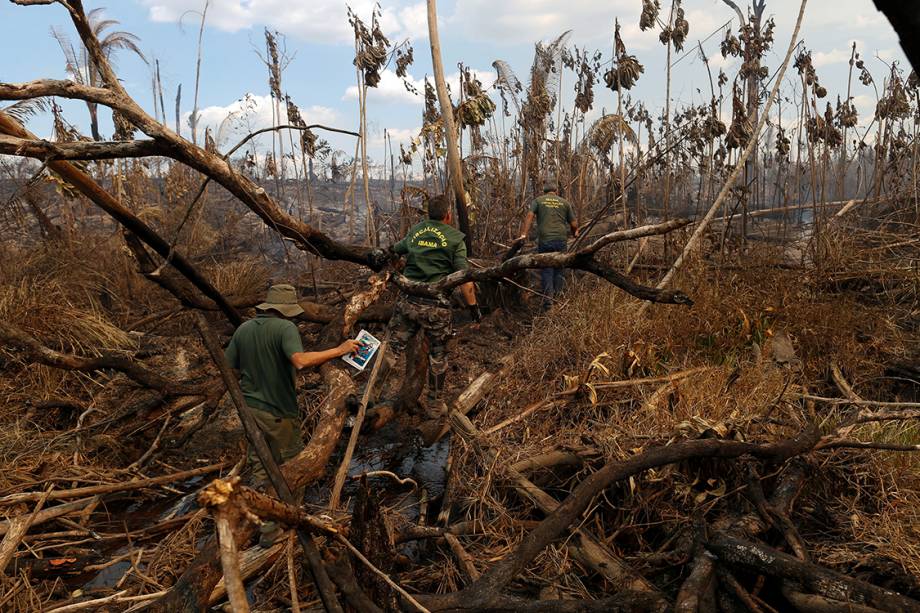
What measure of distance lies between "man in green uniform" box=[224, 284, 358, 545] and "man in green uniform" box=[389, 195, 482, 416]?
4.43 feet

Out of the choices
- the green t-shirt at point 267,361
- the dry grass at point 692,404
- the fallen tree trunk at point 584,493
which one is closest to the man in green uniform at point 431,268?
the dry grass at point 692,404

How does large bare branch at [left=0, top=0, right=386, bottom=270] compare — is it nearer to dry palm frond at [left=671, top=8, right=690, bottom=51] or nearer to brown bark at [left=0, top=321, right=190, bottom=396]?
brown bark at [left=0, top=321, right=190, bottom=396]

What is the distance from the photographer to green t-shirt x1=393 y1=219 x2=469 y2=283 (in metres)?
4.92

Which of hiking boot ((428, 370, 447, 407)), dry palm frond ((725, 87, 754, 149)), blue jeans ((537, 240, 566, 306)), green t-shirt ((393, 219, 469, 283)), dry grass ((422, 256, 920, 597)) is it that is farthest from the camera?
blue jeans ((537, 240, 566, 306))

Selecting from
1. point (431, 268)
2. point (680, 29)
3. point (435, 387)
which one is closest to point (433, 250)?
point (431, 268)

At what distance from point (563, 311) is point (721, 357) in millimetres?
1430

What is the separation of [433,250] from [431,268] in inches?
6.4

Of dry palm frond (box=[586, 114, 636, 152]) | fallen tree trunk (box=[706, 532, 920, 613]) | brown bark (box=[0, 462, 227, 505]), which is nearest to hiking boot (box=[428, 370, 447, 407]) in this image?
brown bark (box=[0, 462, 227, 505])

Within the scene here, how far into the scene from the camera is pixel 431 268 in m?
5.00

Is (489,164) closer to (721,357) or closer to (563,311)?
(563,311)

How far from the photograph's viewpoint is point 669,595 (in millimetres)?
2451

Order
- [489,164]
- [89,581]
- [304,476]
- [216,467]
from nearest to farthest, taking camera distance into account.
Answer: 1. [304,476]
2. [89,581]
3. [216,467]
4. [489,164]

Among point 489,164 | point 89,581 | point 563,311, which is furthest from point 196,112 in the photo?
point 89,581

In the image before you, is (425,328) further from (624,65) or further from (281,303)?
(624,65)
